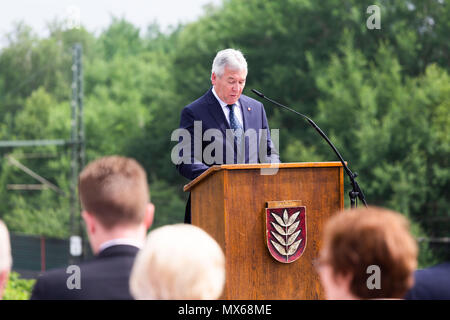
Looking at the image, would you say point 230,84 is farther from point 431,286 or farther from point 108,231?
point 431,286

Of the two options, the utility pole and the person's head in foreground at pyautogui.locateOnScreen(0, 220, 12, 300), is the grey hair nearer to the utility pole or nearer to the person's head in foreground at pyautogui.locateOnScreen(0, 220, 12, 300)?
the person's head in foreground at pyautogui.locateOnScreen(0, 220, 12, 300)

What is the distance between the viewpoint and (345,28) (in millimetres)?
26297

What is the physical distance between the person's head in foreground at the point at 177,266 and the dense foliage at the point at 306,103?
2061 cm

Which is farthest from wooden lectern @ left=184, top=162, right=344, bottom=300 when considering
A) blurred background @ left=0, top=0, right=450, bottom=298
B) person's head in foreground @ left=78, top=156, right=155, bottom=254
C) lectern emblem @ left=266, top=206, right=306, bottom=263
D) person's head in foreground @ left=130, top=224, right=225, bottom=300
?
blurred background @ left=0, top=0, right=450, bottom=298

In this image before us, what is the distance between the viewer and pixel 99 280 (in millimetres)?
2289

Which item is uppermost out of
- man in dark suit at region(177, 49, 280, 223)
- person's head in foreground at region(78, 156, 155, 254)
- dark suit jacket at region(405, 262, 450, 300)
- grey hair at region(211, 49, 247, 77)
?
Result: grey hair at region(211, 49, 247, 77)

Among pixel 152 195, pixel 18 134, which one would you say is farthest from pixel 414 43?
pixel 18 134

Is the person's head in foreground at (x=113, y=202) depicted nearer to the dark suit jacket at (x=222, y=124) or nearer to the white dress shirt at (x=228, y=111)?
the dark suit jacket at (x=222, y=124)

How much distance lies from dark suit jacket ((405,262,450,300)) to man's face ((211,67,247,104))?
218cm

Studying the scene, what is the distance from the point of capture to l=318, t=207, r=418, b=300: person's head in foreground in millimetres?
1861

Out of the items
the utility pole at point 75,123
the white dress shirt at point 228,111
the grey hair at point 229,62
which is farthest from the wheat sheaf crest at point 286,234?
the utility pole at point 75,123

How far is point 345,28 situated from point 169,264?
25.3 metres

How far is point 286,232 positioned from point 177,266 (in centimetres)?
192

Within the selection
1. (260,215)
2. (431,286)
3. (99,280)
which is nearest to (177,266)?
(99,280)
